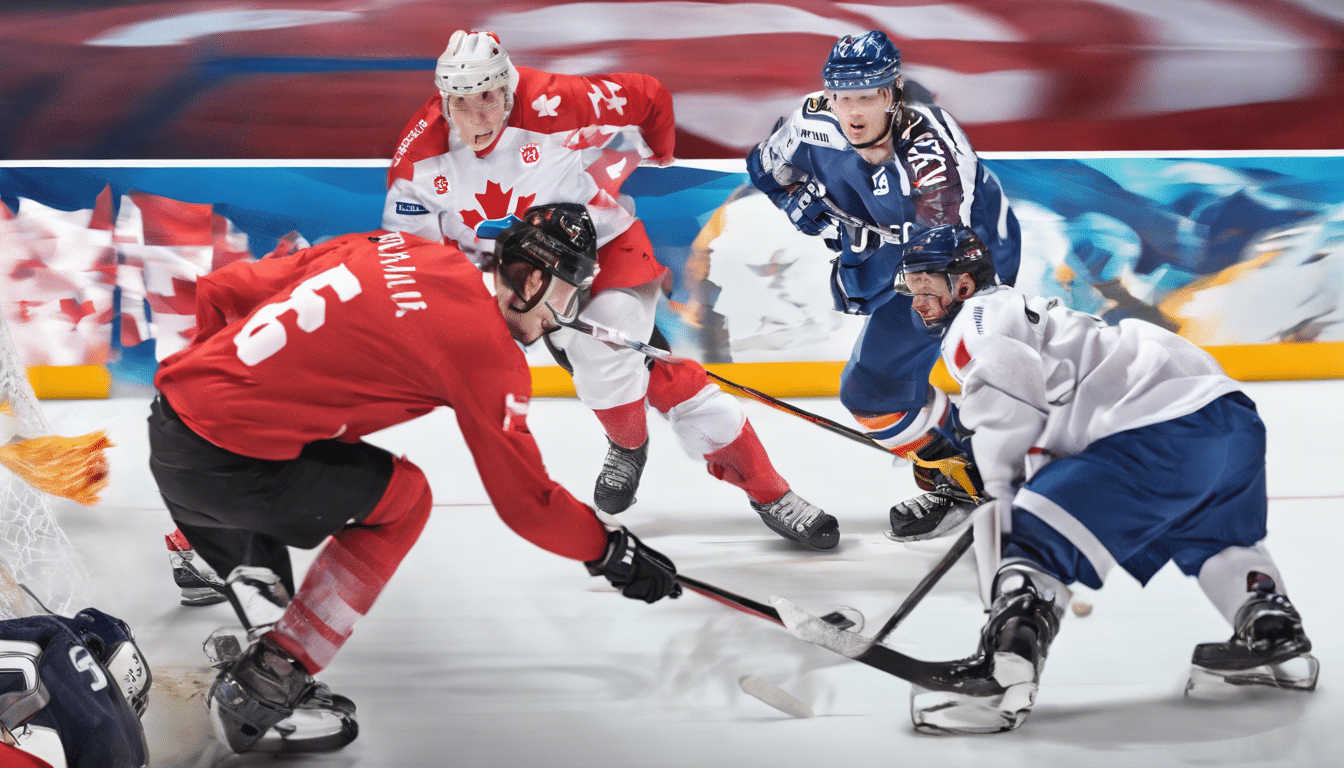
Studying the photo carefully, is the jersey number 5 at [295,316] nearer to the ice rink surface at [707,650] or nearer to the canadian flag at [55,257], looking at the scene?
the ice rink surface at [707,650]

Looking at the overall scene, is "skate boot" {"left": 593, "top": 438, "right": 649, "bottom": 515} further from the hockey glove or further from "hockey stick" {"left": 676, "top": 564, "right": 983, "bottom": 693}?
"hockey stick" {"left": 676, "top": 564, "right": 983, "bottom": 693}

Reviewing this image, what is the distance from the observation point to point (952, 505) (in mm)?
2932

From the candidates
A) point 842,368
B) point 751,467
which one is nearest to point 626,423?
point 751,467

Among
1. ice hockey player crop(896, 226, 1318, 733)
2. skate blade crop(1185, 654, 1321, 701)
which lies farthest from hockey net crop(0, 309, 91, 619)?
skate blade crop(1185, 654, 1321, 701)

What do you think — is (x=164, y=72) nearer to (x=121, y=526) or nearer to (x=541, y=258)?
(x=121, y=526)

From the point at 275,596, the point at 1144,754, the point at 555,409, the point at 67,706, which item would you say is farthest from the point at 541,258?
the point at 555,409

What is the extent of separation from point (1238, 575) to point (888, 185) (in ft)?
4.00

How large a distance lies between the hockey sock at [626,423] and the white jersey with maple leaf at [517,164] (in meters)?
0.45

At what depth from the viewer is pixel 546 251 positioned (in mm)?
1721

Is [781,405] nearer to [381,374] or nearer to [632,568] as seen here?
[632,568]

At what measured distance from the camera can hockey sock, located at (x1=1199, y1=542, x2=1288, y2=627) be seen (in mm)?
1985

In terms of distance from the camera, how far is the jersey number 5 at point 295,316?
1.65 m

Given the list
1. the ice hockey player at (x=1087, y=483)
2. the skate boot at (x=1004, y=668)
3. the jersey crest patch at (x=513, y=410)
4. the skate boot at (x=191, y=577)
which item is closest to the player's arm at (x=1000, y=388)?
the ice hockey player at (x=1087, y=483)

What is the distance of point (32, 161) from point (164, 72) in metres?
0.61
